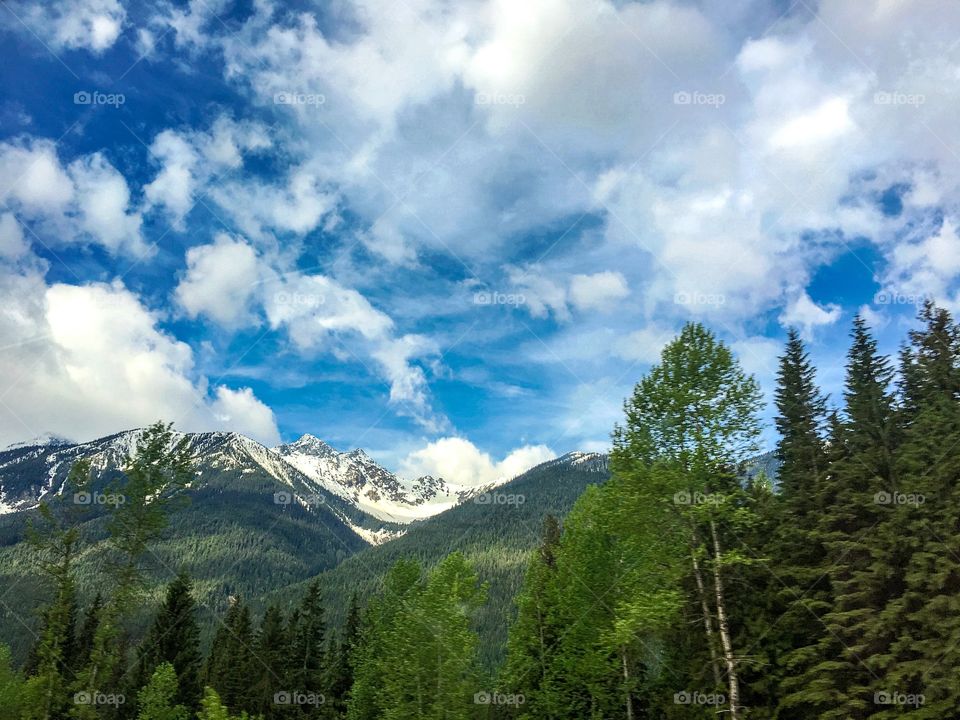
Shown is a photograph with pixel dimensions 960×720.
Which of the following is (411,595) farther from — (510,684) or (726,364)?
(726,364)

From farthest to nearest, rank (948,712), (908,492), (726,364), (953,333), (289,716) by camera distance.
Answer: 1. (289,716)
2. (953,333)
3. (908,492)
4. (726,364)
5. (948,712)

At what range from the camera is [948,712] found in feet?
58.5

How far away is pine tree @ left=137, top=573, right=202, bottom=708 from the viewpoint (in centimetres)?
4584

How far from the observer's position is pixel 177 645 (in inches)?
1865

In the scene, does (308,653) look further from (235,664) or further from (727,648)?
(727,648)

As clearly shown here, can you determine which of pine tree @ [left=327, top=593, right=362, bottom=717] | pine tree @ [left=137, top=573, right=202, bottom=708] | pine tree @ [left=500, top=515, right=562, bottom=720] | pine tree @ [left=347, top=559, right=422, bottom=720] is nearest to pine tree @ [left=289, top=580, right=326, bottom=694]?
pine tree @ [left=327, top=593, right=362, bottom=717]

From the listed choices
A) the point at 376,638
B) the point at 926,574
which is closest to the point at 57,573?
the point at 376,638

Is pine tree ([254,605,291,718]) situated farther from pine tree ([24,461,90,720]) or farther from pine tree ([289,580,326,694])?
pine tree ([24,461,90,720])

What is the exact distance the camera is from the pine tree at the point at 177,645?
4584 centimetres

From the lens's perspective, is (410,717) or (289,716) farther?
(289,716)

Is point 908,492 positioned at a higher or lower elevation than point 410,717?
higher

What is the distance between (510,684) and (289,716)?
66.8 feet

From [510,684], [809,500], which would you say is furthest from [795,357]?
[510,684]

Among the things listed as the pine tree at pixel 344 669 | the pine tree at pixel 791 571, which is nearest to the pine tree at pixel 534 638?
the pine tree at pixel 791 571
